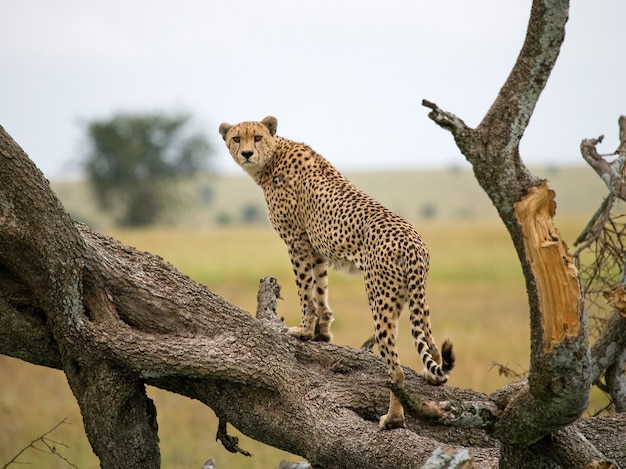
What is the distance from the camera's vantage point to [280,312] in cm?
1438

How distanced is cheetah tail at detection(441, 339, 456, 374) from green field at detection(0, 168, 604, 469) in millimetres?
1703

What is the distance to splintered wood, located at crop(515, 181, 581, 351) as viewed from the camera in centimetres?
312

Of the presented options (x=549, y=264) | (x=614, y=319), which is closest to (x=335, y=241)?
(x=614, y=319)

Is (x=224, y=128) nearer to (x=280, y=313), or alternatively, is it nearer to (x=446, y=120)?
(x=446, y=120)

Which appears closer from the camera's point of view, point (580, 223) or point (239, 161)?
point (239, 161)

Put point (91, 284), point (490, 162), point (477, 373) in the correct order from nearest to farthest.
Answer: point (490, 162), point (91, 284), point (477, 373)

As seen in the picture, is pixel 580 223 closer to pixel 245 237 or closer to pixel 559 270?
pixel 245 237

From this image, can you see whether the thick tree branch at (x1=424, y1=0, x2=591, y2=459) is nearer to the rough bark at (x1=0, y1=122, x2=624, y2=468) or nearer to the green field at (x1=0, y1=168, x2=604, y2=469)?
the rough bark at (x1=0, y1=122, x2=624, y2=468)

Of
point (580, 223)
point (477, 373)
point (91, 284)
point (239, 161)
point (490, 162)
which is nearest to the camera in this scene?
point (490, 162)

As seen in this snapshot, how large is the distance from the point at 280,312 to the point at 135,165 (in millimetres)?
24495

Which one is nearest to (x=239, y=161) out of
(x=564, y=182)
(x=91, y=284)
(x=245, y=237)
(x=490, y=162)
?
(x=91, y=284)

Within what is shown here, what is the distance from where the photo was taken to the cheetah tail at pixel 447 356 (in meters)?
4.25

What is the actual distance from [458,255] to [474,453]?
683 inches

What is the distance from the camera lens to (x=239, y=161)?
18.2 ft
